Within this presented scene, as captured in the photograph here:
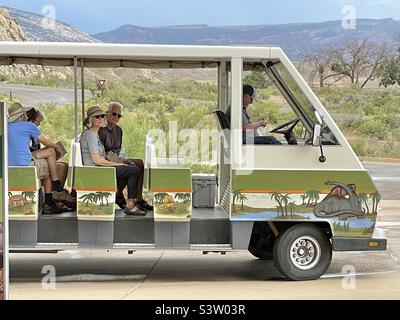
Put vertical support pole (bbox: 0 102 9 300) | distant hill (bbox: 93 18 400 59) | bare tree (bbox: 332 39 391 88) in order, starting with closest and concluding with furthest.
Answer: vertical support pole (bbox: 0 102 9 300)
distant hill (bbox: 93 18 400 59)
bare tree (bbox: 332 39 391 88)

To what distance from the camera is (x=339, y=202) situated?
8.25 m

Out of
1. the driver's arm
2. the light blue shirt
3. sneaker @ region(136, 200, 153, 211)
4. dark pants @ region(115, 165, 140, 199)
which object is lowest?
sneaker @ region(136, 200, 153, 211)

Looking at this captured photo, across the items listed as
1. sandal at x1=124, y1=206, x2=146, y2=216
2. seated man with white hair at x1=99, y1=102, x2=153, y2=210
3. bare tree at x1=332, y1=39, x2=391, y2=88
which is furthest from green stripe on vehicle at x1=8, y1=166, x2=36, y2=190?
bare tree at x1=332, y1=39, x2=391, y2=88

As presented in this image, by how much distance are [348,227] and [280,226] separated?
73 centimetres

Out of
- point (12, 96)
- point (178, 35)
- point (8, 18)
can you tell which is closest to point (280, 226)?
point (12, 96)

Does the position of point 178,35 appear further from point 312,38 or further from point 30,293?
point 312,38

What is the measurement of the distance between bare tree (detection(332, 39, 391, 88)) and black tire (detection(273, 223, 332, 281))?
40677 mm

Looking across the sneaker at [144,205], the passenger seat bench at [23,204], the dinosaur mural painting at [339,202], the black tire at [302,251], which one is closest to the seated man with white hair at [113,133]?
the sneaker at [144,205]

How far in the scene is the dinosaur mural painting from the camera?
27.0 feet

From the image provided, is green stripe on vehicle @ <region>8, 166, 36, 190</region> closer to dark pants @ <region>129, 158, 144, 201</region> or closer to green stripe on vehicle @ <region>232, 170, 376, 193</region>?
dark pants @ <region>129, 158, 144, 201</region>

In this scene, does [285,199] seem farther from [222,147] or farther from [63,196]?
[63,196]
